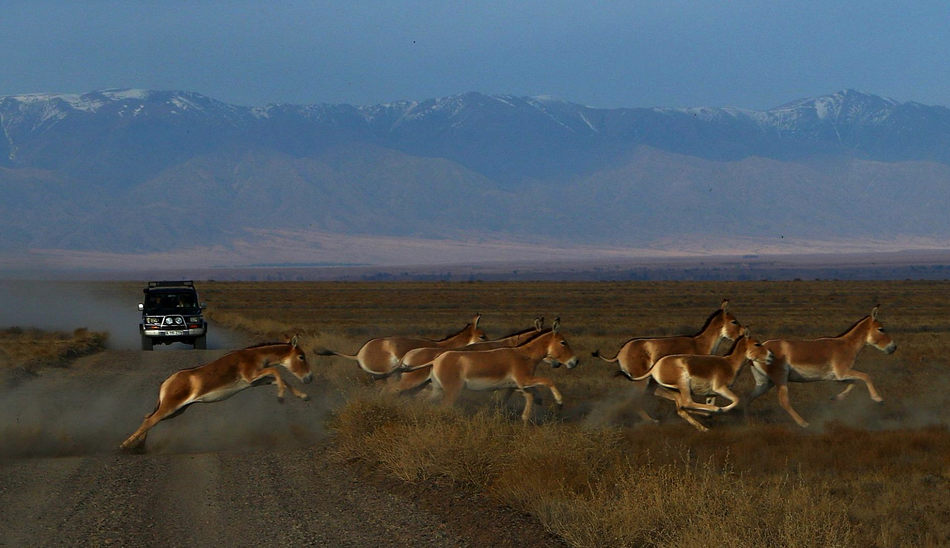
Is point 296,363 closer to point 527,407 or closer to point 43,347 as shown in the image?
point 527,407

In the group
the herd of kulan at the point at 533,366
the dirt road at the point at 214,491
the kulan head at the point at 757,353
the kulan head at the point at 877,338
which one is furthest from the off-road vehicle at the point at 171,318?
the kulan head at the point at 757,353

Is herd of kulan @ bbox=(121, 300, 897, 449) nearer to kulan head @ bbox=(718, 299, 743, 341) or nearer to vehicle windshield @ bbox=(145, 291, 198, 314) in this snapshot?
kulan head @ bbox=(718, 299, 743, 341)

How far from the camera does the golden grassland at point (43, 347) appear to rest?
31194mm

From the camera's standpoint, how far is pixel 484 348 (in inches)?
717

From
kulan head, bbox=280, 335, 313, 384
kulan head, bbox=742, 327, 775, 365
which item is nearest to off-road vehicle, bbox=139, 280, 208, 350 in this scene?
kulan head, bbox=280, 335, 313, 384

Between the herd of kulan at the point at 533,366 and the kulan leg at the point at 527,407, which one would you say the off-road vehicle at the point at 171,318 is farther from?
the kulan leg at the point at 527,407

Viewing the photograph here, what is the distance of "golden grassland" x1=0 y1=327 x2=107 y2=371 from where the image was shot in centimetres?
3119

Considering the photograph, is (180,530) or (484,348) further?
(484,348)

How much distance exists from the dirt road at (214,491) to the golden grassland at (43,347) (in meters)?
11.9

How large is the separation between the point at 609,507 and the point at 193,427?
30.0 ft

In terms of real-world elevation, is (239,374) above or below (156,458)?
above

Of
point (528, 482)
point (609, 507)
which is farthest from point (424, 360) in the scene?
point (609, 507)

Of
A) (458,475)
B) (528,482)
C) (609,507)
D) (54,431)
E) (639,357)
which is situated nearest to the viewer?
(609,507)

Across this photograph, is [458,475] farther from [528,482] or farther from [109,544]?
[109,544]
